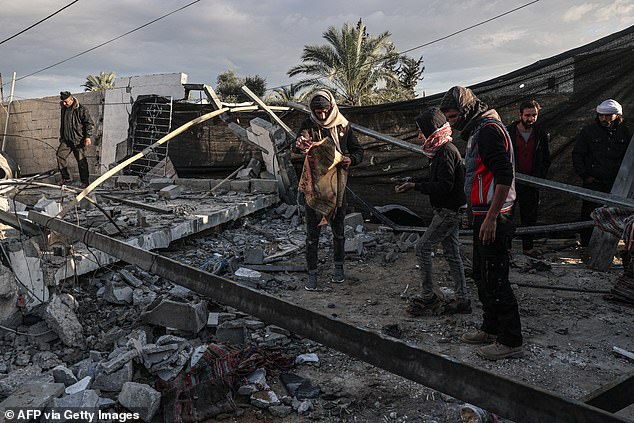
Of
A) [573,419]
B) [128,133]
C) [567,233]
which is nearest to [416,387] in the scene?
[573,419]

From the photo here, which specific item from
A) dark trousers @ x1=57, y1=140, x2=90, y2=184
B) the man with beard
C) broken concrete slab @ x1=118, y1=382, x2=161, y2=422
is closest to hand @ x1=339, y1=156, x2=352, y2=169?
the man with beard

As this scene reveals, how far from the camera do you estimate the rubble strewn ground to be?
2.61 m

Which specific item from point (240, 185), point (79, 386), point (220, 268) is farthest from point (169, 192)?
point (79, 386)

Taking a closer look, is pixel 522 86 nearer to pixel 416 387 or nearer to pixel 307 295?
pixel 307 295

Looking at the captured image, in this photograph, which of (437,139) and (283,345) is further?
(437,139)

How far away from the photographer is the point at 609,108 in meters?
5.20

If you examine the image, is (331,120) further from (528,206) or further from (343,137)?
(528,206)

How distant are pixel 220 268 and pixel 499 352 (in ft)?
9.84

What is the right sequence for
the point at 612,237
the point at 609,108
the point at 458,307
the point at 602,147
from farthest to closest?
1. the point at 602,147
2. the point at 609,108
3. the point at 612,237
4. the point at 458,307

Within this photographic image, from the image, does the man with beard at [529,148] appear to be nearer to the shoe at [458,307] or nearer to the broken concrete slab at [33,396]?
the shoe at [458,307]

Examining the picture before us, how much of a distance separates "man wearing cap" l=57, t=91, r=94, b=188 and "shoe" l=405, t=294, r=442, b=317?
6.68 meters

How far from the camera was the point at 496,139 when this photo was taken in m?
2.88

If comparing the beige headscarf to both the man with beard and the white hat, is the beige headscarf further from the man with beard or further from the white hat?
the white hat

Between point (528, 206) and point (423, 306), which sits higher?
point (528, 206)
